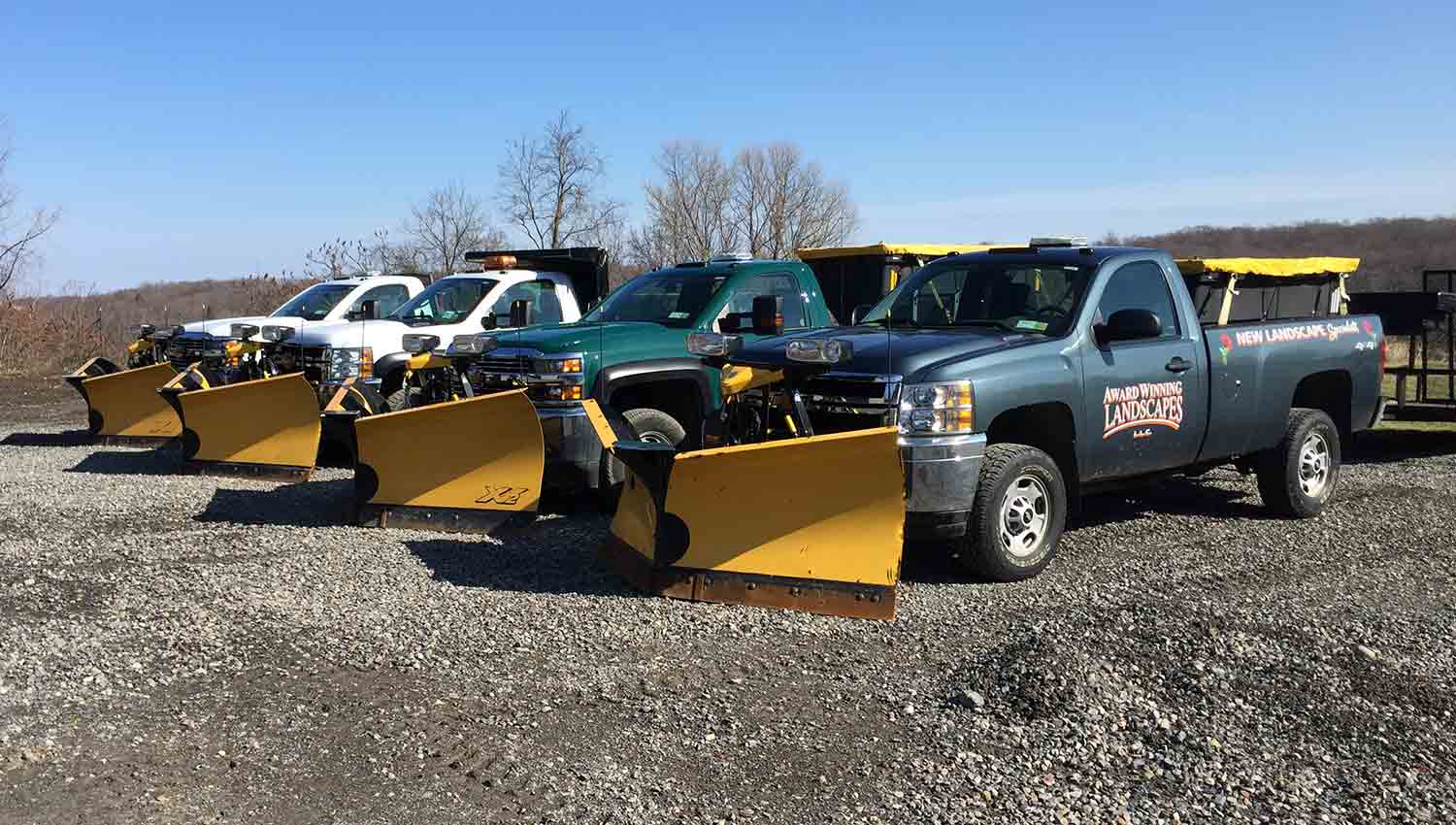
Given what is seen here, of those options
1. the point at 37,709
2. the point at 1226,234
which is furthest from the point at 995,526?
the point at 1226,234

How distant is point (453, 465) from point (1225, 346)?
16.7 ft

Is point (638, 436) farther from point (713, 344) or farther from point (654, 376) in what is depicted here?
point (713, 344)

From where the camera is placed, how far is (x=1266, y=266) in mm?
9570

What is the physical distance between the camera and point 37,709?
502cm

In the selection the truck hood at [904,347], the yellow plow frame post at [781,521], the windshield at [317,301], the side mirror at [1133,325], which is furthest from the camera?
the windshield at [317,301]

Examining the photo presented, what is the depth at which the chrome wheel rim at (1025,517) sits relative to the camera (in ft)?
22.7

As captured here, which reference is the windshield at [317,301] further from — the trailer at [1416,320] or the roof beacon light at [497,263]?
the trailer at [1416,320]

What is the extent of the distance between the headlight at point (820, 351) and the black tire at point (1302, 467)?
4.00 m

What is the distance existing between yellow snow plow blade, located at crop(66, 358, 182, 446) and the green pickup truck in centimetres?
519

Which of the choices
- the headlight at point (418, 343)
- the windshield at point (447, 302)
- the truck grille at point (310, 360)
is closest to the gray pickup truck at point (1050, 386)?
the headlight at point (418, 343)

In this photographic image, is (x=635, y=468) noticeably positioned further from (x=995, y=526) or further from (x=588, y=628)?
(x=995, y=526)

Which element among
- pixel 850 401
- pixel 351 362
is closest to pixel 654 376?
pixel 850 401

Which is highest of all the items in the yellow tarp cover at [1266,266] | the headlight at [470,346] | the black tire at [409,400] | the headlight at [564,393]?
the yellow tarp cover at [1266,266]

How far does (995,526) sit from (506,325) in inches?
257
